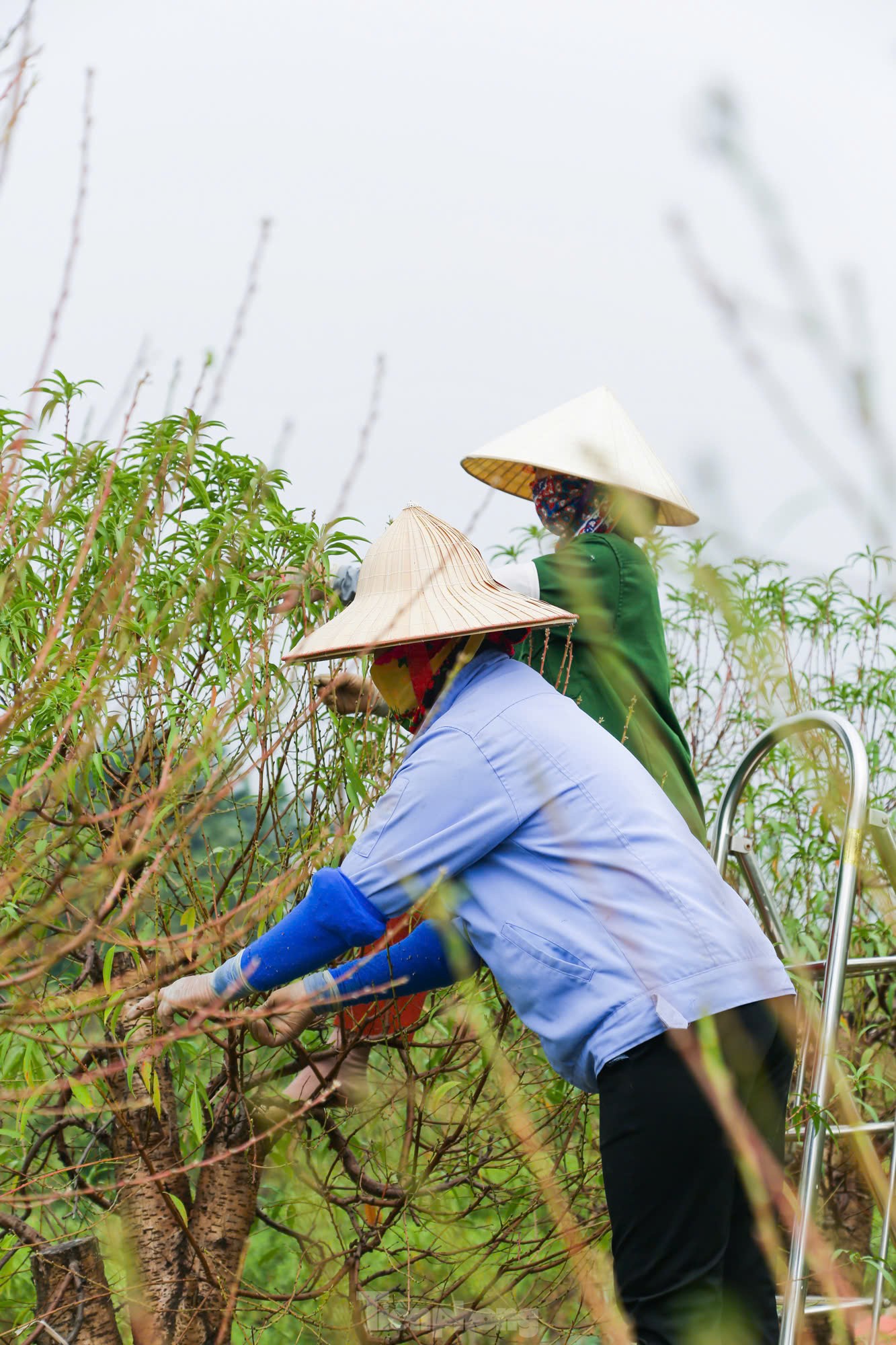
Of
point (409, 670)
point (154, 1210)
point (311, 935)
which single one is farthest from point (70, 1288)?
point (409, 670)

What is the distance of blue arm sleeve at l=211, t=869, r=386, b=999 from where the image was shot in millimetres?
1776

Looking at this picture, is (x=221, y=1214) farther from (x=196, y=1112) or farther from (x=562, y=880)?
(x=562, y=880)

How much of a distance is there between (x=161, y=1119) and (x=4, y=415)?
1605 mm

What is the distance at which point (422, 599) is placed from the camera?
1997 millimetres

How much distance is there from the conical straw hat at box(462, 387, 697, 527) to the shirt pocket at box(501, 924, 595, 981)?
3.13 feet

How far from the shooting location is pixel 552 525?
9.00ft

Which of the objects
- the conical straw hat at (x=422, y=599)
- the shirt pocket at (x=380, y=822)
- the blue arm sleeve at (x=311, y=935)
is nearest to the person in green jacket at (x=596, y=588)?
the conical straw hat at (x=422, y=599)

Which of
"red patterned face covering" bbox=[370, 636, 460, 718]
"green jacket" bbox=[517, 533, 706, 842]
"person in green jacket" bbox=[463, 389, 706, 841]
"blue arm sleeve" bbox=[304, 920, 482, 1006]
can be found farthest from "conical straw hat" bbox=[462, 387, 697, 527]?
"blue arm sleeve" bbox=[304, 920, 482, 1006]

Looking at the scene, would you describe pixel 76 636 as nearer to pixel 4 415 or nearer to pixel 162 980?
pixel 162 980

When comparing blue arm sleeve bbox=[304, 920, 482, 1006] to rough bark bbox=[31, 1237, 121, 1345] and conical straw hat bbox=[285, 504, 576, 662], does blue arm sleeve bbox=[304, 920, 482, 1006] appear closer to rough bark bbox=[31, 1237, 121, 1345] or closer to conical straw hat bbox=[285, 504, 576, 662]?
conical straw hat bbox=[285, 504, 576, 662]

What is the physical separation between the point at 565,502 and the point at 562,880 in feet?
3.71

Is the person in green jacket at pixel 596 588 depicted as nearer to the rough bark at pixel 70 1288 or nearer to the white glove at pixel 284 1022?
the white glove at pixel 284 1022

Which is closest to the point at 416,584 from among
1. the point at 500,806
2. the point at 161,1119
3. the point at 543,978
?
the point at 500,806

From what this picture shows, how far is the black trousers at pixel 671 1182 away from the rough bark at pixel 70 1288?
A: 1.25 m
